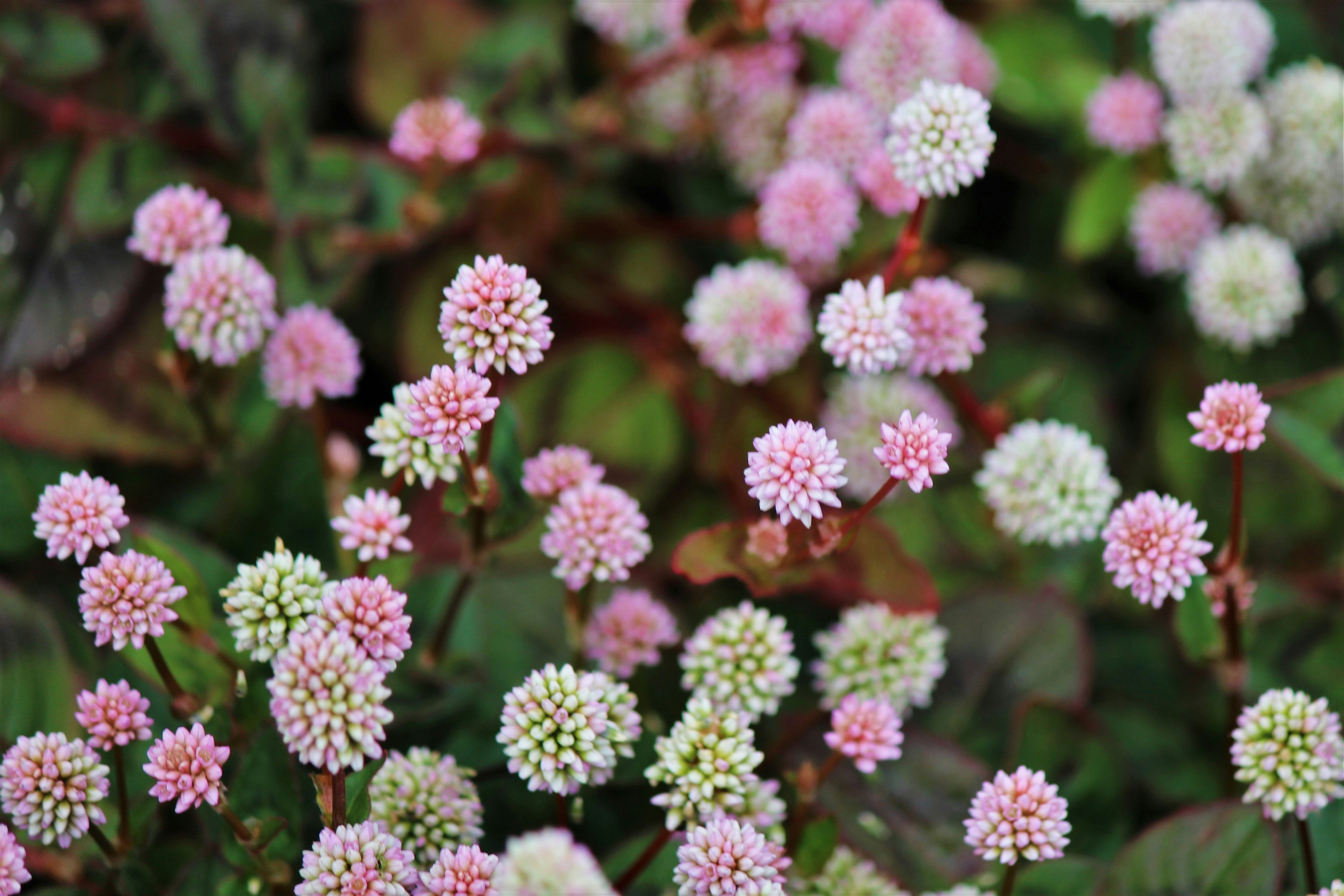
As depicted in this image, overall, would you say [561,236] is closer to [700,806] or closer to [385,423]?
[385,423]

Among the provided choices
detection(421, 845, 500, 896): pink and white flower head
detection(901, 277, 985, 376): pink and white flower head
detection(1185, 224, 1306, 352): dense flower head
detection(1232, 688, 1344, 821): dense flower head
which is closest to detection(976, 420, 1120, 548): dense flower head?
detection(901, 277, 985, 376): pink and white flower head

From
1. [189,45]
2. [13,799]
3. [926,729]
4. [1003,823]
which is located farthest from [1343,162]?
[13,799]

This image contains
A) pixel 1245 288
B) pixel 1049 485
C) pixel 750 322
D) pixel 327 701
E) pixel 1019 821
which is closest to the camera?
pixel 327 701

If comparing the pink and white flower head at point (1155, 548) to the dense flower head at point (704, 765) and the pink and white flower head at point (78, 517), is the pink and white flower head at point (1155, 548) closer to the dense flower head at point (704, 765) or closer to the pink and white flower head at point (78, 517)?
the dense flower head at point (704, 765)

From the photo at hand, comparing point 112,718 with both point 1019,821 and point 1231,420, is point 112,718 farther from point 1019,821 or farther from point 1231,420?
point 1231,420

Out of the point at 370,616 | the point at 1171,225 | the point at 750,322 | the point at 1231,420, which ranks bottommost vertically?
the point at 370,616

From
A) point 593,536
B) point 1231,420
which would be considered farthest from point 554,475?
point 1231,420

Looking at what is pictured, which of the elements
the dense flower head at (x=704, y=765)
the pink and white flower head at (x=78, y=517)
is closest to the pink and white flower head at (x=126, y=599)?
the pink and white flower head at (x=78, y=517)
